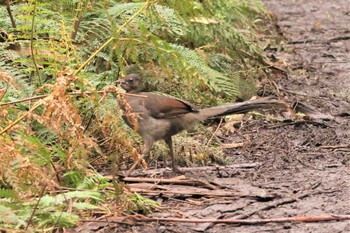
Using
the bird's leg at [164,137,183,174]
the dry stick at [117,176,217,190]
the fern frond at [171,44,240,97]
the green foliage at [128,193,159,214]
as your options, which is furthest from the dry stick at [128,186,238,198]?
the fern frond at [171,44,240,97]

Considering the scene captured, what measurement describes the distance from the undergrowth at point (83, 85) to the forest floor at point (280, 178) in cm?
27

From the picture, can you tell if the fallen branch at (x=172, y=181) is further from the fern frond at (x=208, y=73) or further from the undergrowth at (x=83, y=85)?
the fern frond at (x=208, y=73)

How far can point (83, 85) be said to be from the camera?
19.5 feet

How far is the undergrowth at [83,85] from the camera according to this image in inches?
190

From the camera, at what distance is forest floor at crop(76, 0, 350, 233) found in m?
5.21

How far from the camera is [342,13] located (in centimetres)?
1387

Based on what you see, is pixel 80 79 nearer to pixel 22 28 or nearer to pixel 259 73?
pixel 22 28

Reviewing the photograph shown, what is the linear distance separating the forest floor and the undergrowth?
27 cm

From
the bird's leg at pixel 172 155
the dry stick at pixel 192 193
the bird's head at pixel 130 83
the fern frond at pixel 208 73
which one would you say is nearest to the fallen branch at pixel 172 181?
the dry stick at pixel 192 193

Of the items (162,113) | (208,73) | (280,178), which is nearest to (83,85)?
(162,113)

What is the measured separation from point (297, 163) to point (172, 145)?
3.15 ft

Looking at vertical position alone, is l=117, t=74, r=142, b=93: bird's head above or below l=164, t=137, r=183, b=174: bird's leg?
above

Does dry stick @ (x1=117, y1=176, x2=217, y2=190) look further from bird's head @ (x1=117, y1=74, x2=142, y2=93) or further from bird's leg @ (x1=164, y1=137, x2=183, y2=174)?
bird's head @ (x1=117, y1=74, x2=142, y2=93)

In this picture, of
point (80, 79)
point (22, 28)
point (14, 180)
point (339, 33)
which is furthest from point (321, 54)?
point (14, 180)
